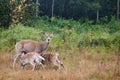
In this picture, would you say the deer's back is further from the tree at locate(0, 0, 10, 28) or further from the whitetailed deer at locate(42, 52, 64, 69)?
the tree at locate(0, 0, 10, 28)

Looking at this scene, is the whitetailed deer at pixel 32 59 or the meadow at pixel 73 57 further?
the whitetailed deer at pixel 32 59

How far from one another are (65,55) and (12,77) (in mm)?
4967

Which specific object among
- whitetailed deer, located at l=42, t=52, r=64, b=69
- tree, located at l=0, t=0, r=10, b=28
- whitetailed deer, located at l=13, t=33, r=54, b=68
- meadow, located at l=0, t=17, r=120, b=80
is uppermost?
tree, located at l=0, t=0, r=10, b=28

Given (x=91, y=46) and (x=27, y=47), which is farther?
(x=91, y=46)

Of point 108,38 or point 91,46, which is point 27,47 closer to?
point 91,46

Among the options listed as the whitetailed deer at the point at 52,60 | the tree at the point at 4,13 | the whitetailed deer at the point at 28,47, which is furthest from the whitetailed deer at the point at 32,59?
the tree at the point at 4,13

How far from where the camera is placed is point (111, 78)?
11141 mm

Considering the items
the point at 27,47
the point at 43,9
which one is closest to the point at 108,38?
the point at 27,47

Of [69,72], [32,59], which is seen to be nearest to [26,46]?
[32,59]

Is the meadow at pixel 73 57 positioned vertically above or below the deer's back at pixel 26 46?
below

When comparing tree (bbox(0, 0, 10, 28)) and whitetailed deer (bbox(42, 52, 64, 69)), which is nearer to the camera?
whitetailed deer (bbox(42, 52, 64, 69))

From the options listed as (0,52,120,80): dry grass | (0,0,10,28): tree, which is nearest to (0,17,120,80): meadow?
(0,52,120,80): dry grass

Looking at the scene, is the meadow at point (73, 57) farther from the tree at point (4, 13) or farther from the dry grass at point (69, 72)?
the tree at point (4, 13)

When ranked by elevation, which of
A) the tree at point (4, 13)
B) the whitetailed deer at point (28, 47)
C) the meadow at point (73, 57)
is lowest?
the meadow at point (73, 57)
